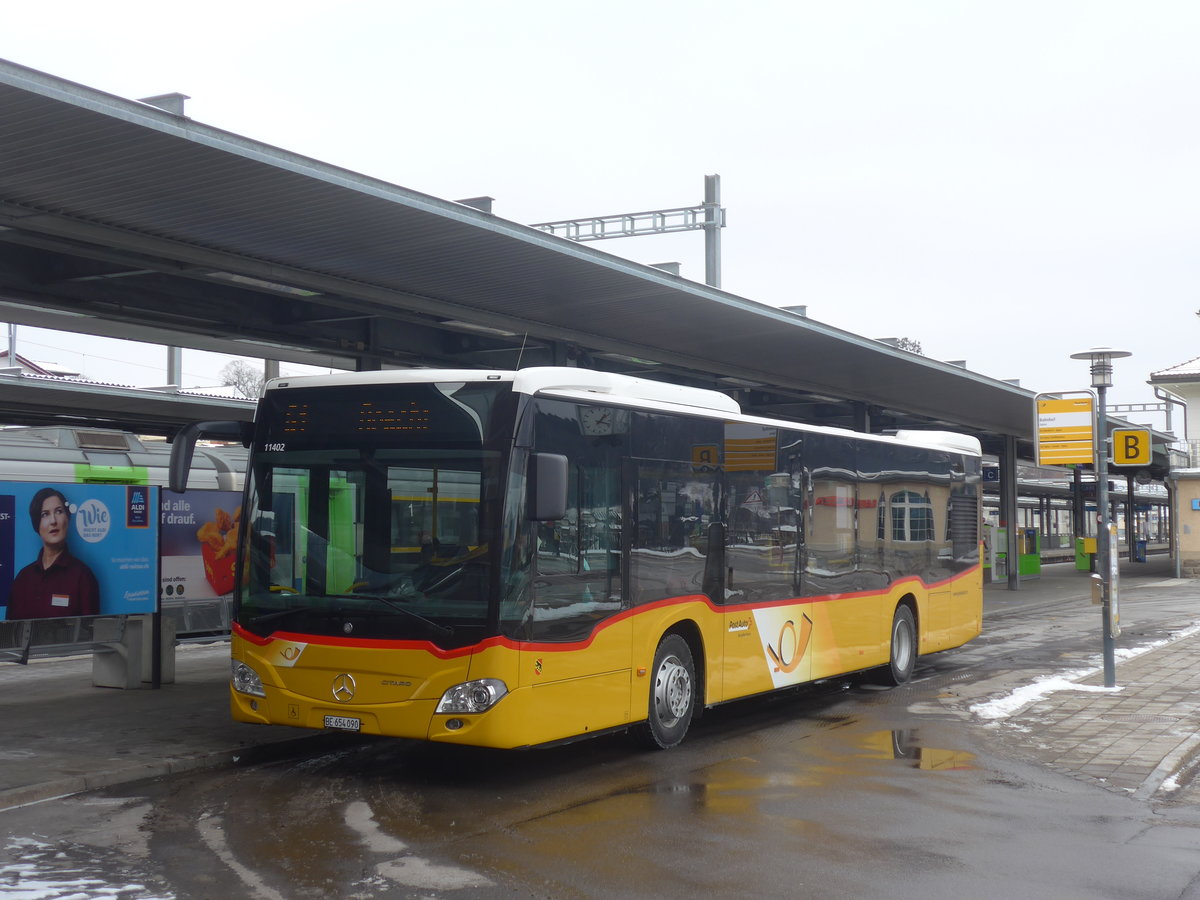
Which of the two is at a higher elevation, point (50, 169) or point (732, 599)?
point (50, 169)

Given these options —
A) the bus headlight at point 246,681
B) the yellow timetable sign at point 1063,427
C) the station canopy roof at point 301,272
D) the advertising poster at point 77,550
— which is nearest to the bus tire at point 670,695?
the bus headlight at point 246,681

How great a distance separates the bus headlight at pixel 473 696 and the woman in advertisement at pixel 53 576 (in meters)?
5.56

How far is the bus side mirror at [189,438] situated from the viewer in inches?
355

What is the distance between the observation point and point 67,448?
17719mm

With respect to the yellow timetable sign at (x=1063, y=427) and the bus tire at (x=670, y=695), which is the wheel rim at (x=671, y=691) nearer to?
the bus tire at (x=670, y=695)

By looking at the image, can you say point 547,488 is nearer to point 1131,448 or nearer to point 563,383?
point 563,383

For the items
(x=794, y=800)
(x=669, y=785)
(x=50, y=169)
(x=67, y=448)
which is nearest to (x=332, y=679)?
(x=669, y=785)

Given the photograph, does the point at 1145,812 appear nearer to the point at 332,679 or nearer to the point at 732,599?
the point at 732,599

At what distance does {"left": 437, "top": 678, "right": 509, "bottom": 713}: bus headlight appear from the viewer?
8039 millimetres

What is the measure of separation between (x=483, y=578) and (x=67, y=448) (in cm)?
1171

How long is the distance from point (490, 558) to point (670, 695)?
2405 millimetres

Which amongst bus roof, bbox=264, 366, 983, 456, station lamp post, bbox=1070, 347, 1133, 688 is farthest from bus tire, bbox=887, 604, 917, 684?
bus roof, bbox=264, 366, 983, 456

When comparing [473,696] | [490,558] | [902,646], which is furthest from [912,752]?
[902,646]

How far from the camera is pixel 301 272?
45.6 ft
